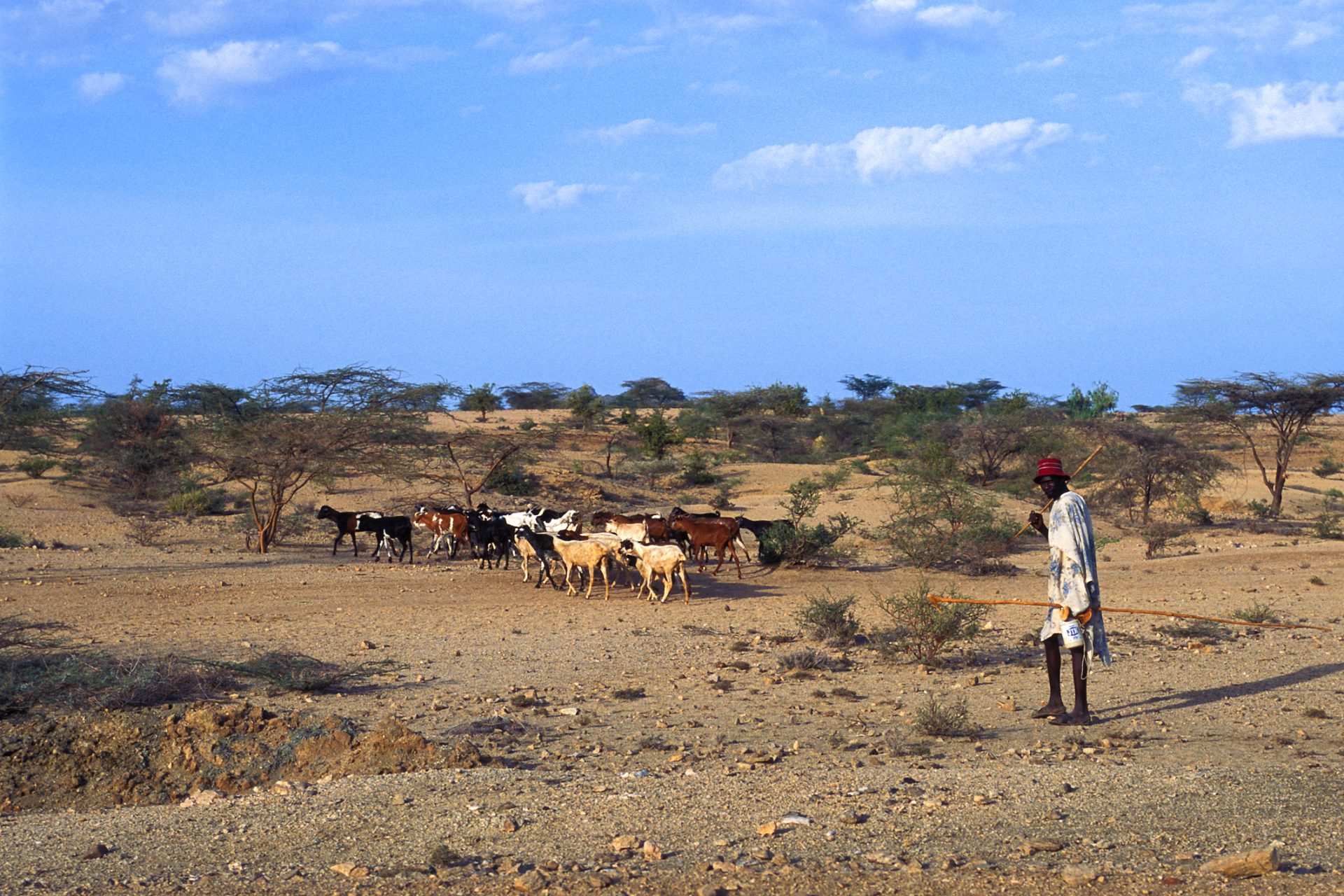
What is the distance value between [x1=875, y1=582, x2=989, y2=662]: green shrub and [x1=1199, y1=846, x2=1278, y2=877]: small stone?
18.4 feet

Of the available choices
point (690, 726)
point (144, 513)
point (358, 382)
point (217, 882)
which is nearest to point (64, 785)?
point (217, 882)

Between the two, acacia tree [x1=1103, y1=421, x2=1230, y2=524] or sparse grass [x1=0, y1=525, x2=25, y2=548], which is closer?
sparse grass [x1=0, y1=525, x2=25, y2=548]

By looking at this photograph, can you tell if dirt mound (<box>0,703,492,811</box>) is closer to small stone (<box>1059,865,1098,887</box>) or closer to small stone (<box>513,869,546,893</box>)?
small stone (<box>513,869,546,893</box>)

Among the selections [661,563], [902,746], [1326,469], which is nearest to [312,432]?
[661,563]

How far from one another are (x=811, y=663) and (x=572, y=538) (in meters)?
6.38

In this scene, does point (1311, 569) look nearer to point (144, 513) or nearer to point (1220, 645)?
point (1220, 645)

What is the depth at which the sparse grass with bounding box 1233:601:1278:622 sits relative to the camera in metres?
13.0

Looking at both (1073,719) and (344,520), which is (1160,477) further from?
(1073,719)

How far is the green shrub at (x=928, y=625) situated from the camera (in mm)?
11000

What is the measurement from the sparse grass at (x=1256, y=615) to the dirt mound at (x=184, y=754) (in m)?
9.60

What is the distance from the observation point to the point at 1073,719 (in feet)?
27.3

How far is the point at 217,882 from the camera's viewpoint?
5.09 metres

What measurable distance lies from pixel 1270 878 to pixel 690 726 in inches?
166

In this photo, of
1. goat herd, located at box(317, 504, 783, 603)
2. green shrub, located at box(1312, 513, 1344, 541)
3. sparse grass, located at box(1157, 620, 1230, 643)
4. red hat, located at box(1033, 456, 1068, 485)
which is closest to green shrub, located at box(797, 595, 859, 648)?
goat herd, located at box(317, 504, 783, 603)
